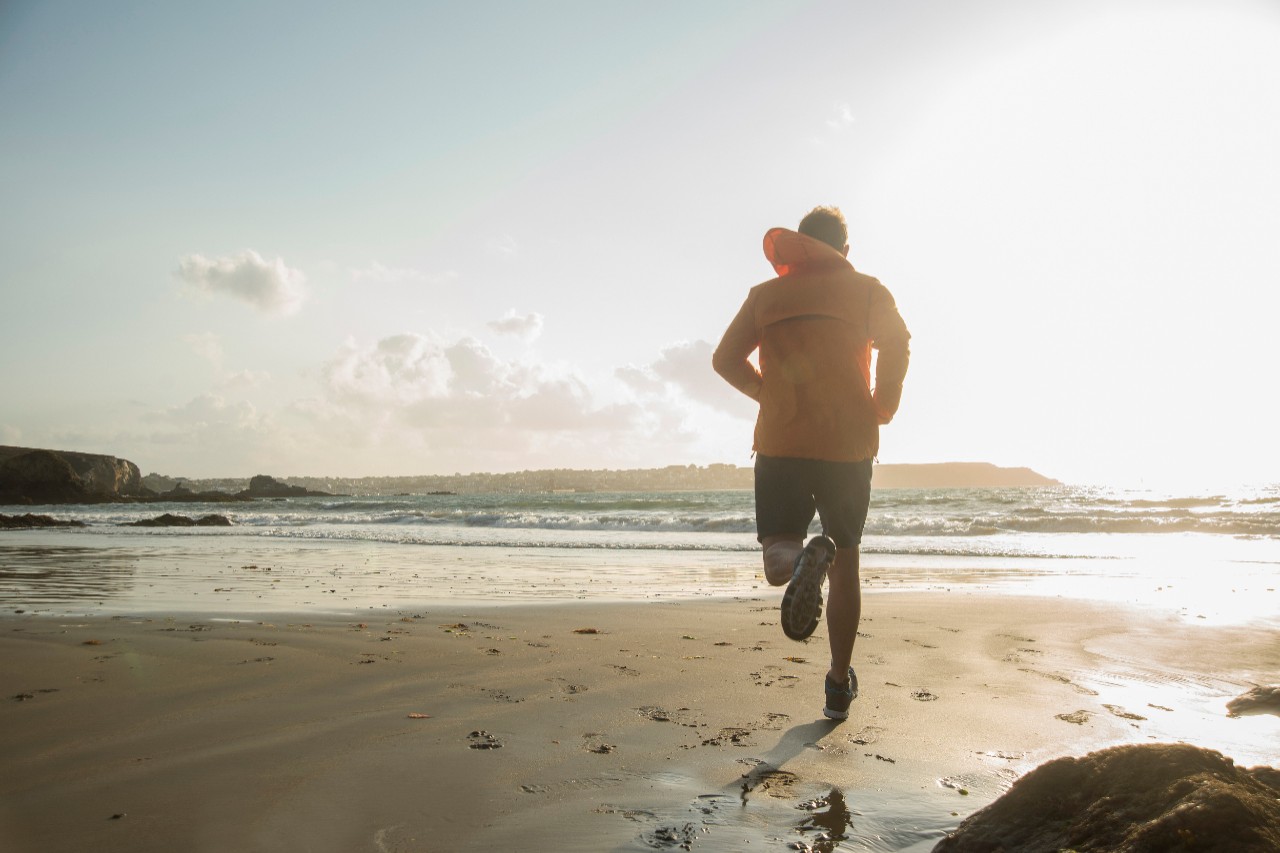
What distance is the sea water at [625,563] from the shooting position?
7207 mm

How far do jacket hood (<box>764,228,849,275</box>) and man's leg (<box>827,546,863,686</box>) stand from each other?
1122mm

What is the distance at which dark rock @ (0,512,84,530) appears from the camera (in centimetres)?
1986

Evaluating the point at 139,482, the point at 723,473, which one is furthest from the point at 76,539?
the point at 723,473

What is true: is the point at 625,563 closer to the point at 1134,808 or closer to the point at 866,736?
the point at 866,736

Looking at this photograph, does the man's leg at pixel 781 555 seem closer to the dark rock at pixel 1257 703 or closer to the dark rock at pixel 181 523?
the dark rock at pixel 1257 703

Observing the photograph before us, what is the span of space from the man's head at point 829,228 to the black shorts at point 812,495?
0.89 m

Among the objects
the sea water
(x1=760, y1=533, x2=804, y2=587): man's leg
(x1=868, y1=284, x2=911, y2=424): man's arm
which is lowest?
the sea water

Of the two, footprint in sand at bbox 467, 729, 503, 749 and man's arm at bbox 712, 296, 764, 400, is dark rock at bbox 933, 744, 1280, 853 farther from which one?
man's arm at bbox 712, 296, 764, 400

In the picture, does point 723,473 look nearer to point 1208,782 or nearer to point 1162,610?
point 1162,610

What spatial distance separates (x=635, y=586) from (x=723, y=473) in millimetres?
71957

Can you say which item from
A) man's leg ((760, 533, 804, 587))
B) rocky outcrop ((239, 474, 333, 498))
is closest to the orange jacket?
man's leg ((760, 533, 804, 587))

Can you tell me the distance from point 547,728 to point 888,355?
186cm

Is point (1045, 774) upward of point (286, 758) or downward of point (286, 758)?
upward

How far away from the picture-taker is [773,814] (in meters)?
2.16
